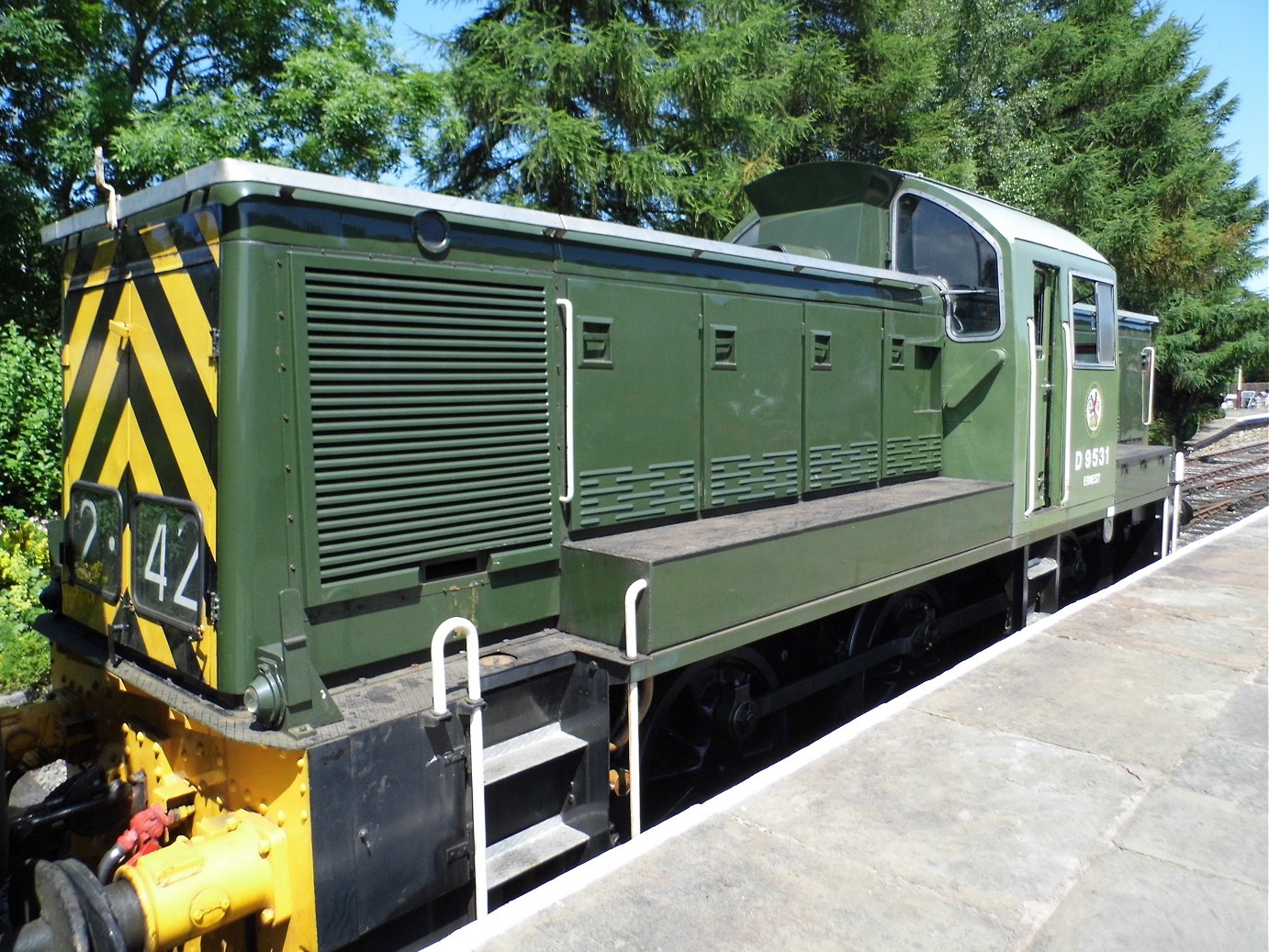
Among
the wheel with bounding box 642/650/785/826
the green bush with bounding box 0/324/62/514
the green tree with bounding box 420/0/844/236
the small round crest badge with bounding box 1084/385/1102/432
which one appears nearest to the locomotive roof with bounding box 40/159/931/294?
the wheel with bounding box 642/650/785/826

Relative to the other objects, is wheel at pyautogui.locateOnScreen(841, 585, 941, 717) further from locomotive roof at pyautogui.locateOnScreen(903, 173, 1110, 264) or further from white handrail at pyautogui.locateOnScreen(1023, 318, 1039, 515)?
locomotive roof at pyautogui.locateOnScreen(903, 173, 1110, 264)

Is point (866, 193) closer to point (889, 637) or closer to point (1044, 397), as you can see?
point (1044, 397)

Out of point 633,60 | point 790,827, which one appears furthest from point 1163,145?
point 790,827

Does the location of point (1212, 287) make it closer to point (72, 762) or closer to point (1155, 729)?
point (1155, 729)

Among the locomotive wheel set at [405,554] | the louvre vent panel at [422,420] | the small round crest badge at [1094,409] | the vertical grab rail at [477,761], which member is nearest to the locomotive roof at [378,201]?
the locomotive wheel set at [405,554]

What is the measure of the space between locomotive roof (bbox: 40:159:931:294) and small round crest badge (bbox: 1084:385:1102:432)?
294cm

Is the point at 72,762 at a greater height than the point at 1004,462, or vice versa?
the point at 1004,462

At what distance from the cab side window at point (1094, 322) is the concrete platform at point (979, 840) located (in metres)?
2.59

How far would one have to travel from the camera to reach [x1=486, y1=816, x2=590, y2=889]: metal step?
294cm

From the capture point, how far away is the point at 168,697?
9.39 feet

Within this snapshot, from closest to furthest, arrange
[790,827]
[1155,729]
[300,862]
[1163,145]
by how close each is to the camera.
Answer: [300,862] → [790,827] → [1155,729] → [1163,145]

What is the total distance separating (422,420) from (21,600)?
4.38 metres

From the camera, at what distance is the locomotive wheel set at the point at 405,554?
8.56ft

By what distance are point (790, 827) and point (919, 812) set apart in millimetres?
500
